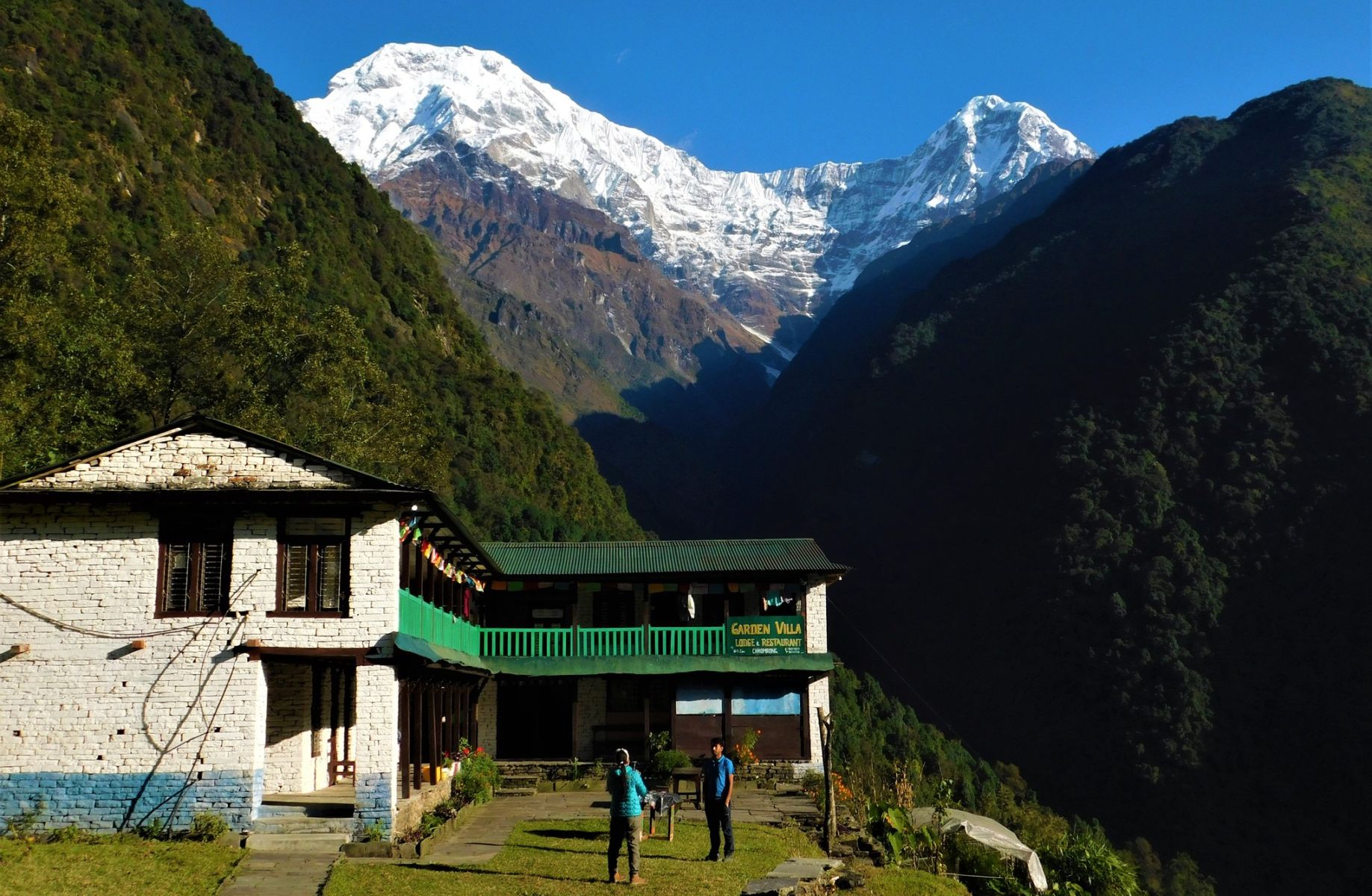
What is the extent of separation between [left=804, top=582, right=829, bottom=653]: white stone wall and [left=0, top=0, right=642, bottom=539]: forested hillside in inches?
569

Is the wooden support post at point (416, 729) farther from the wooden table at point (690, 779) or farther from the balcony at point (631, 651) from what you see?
the balcony at point (631, 651)

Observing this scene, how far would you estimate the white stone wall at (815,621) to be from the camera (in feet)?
96.0

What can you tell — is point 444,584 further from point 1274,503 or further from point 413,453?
point 1274,503

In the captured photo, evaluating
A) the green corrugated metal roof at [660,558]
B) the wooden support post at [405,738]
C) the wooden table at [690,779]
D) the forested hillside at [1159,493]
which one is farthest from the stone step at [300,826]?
the forested hillside at [1159,493]

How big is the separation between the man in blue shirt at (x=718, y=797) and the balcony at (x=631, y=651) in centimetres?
1182

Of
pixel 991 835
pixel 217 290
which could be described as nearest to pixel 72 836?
pixel 991 835

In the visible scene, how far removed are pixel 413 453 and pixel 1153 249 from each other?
88323mm

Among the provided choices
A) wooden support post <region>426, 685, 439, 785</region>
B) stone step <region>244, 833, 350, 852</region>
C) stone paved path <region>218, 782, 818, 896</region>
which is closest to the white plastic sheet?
stone paved path <region>218, 782, 818, 896</region>

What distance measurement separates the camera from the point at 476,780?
24141 mm

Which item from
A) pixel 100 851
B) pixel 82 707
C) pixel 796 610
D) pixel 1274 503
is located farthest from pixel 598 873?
pixel 1274 503

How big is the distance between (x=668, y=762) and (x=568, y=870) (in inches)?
439

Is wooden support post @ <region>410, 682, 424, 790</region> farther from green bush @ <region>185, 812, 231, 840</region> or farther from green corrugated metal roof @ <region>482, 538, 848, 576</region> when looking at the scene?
green corrugated metal roof @ <region>482, 538, 848, 576</region>

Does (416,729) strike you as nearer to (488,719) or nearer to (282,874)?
(282,874)

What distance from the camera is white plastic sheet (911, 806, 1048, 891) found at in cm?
1909
